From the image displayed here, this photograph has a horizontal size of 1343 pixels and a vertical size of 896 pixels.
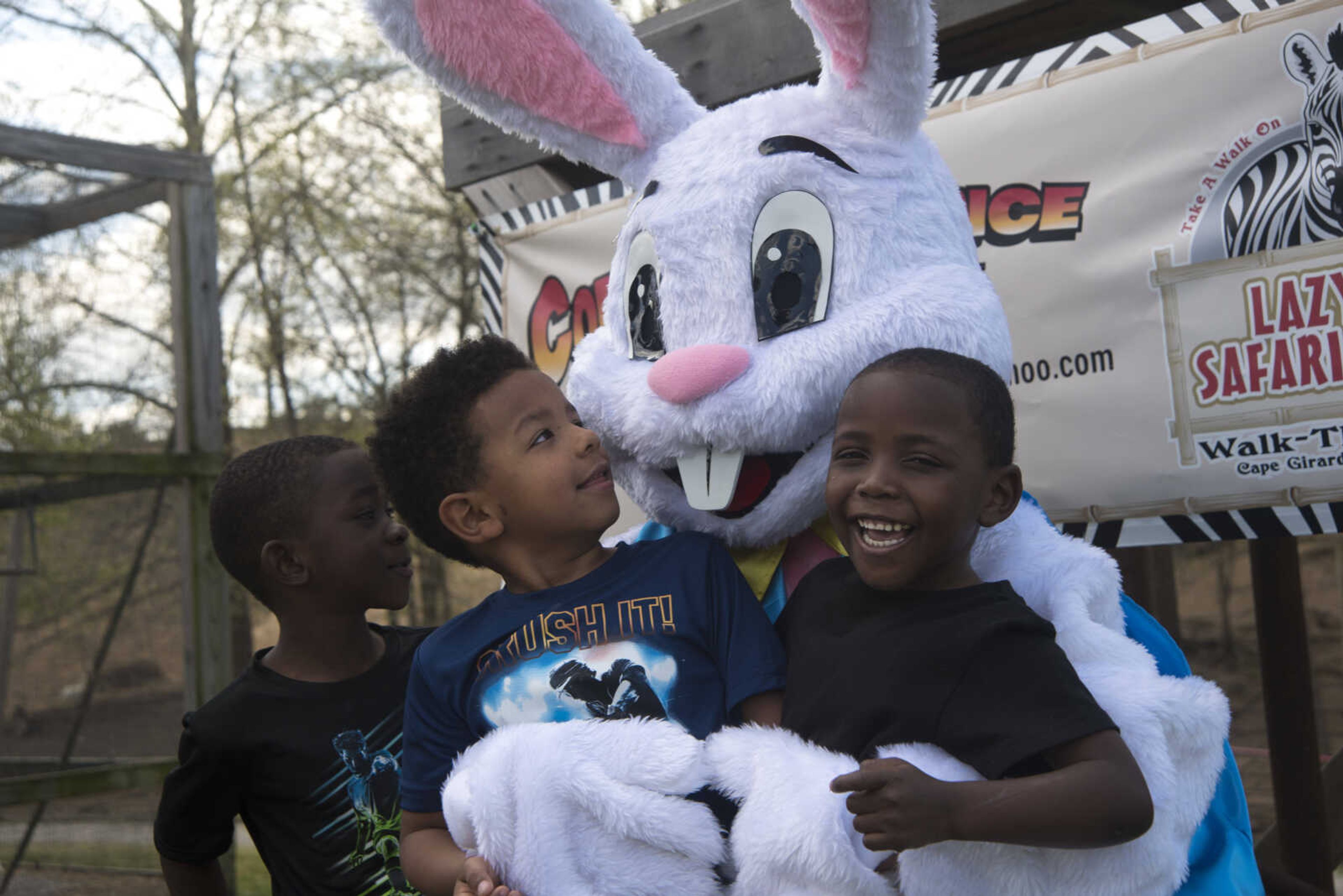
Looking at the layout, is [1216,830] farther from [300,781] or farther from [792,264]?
[300,781]

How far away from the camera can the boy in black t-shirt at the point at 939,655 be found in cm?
113

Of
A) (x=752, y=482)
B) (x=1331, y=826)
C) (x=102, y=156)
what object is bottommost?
(x=1331, y=826)

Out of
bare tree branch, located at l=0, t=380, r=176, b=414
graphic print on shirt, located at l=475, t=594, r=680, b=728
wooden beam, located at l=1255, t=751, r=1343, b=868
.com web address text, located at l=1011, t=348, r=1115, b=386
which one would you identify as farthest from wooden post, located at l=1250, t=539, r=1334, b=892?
bare tree branch, located at l=0, t=380, r=176, b=414

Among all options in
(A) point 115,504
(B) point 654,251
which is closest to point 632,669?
(B) point 654,251

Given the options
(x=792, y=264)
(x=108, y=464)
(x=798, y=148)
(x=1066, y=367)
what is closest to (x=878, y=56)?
(x=798, y=148)

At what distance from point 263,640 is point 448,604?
5.50 metres

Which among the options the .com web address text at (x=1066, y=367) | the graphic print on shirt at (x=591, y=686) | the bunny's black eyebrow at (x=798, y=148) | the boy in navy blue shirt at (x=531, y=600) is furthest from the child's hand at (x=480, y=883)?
the .com web address text at (x=1066, y=367)

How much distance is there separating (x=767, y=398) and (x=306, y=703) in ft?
3.29

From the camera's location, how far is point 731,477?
1.57 metres

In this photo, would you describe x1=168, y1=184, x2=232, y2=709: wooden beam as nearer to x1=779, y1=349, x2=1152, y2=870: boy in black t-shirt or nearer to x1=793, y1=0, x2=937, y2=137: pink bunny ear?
x1=793, y1=0, x2=937, y2=137: pink bunny ear

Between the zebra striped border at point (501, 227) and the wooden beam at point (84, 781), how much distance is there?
1855mm

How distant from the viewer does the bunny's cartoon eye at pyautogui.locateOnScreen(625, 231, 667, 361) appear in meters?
1.74

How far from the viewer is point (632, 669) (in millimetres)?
1461

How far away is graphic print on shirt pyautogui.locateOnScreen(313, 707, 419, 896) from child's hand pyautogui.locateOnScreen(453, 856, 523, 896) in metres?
0.56
